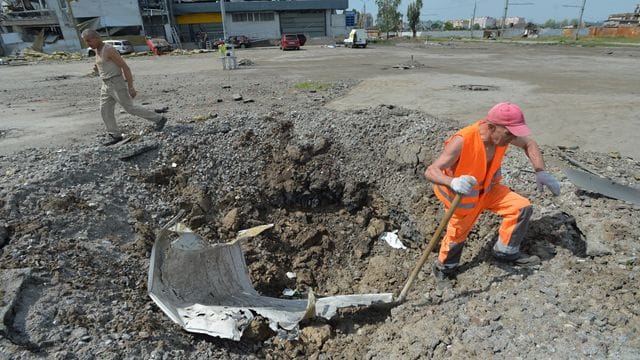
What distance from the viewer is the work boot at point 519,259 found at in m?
2.93

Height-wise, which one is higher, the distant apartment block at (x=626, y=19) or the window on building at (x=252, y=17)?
the window on building at (x=252, y=17)

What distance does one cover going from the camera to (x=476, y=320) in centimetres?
258

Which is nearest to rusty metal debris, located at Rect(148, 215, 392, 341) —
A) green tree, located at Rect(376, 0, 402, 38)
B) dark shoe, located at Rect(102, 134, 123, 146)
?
dark shoe, located at Rect(102, 134, 123, 146)

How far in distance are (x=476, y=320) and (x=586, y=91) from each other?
34.9 feet

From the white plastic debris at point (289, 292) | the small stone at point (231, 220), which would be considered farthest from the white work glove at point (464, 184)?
the small stone at point (231, 220)

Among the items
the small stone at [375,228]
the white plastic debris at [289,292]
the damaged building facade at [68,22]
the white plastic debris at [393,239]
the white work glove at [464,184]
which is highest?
the damaged building facade at [68,22]

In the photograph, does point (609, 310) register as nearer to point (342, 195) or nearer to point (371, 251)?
point (371, 251)

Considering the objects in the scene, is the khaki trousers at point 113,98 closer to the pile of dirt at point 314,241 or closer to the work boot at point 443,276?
the pile of dirt at point 314,241

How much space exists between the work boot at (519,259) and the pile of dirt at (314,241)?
0.21ft

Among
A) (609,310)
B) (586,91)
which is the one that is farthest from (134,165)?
(586,91)

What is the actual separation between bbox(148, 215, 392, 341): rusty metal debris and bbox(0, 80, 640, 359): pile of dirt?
102 mm

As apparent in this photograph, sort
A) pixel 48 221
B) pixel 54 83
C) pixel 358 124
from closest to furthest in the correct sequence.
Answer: pixel 48 221 → pixel 358 124 → pixel 54 83

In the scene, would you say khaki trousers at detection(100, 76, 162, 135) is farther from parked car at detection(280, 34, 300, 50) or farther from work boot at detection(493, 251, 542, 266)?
parked car at detection(280, 34, 300, 50)

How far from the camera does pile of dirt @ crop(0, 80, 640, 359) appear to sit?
243cm
